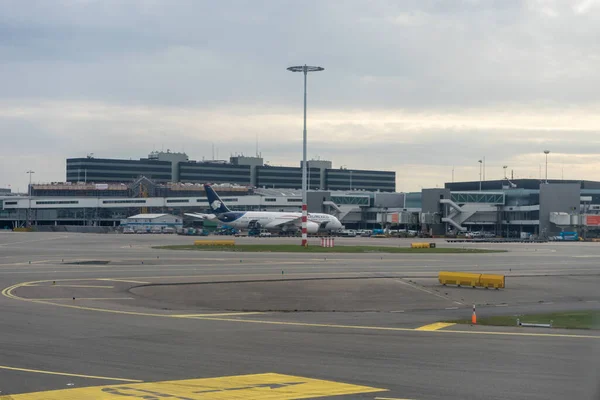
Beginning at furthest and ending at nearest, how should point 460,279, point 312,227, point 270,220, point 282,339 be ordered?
point 270,220 < point 312,227 < point 460,279 < point 282,339

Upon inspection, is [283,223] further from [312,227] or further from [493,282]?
[493,282]

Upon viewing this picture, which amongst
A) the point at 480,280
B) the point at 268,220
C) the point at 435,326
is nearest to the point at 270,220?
the point at 268,220

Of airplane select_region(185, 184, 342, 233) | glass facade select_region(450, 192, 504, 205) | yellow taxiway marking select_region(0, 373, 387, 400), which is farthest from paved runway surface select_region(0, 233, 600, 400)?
glass facade select_region(450, 192, 504, 205)

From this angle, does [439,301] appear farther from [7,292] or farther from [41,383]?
[41,383]

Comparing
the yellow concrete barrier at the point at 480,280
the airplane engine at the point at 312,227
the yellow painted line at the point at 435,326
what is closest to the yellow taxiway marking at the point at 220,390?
the yellow painted line at the point at 435,326

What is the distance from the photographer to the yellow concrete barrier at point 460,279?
43688 millimetres

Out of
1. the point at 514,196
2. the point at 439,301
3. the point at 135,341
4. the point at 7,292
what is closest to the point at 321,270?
the point at 439,301

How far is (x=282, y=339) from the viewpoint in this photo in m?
23.6

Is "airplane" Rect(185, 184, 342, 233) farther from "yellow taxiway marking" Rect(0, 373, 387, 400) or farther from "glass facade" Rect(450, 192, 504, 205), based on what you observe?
"yellow taxiway marking" Rect(0, 373, 387, 400)

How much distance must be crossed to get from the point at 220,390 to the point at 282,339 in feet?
25.6

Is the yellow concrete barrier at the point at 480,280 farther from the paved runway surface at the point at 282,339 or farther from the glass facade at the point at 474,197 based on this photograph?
the glass facade at the point at 474,197

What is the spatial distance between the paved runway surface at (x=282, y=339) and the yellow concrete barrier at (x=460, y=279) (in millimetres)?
882

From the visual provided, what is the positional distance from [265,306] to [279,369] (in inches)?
665

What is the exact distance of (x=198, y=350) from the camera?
21.2m
